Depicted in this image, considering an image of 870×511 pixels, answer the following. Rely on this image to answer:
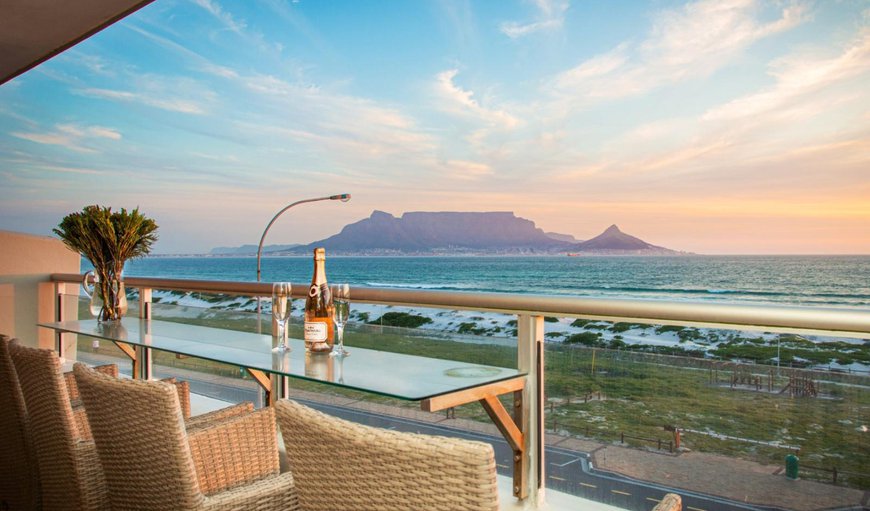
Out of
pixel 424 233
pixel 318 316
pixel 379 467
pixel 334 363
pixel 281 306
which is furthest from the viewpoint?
pixel 424 233

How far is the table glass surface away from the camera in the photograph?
5.39ft

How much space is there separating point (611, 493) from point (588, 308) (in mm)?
516

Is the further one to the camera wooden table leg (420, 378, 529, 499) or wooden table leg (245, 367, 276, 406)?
wooden table leg (245, 367, 276, 406)

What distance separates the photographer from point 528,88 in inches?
1395

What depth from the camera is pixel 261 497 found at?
61.7 inches

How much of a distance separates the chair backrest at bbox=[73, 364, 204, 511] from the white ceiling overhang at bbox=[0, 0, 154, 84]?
296cm

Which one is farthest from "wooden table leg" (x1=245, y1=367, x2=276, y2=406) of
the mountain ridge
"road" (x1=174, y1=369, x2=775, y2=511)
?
the mountain ridge

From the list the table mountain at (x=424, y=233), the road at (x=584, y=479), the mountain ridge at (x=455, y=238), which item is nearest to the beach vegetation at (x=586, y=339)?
the road at (x=584, y=479)

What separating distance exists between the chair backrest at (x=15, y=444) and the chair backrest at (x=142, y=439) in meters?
0.65

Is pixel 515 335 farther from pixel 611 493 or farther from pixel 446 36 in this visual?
pixel 446 36

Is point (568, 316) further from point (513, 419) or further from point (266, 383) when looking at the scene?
point (266, 383)

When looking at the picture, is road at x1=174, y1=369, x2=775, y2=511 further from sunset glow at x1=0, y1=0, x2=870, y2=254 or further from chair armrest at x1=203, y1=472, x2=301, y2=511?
sunset glow at x1=0, y1=0, x2=870, y2=254

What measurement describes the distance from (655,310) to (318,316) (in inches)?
43.2

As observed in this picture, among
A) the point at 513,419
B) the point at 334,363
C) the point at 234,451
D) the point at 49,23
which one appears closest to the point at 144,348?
the point at 234,451
